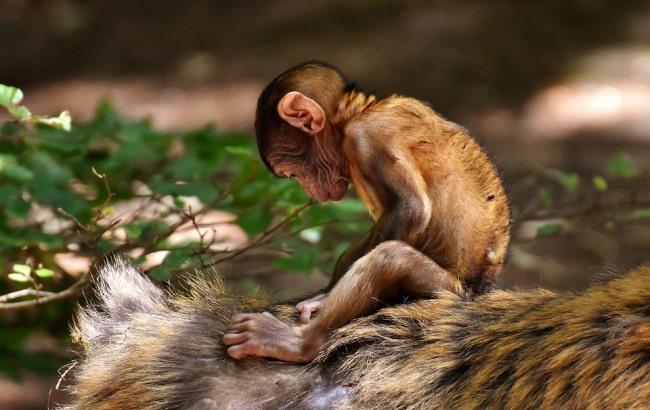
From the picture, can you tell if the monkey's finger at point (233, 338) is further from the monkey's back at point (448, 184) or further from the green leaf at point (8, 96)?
the green leaf at point (8, 96)

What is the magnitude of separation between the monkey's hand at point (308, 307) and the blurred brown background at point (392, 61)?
533 cm

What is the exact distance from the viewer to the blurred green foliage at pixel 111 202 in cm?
496

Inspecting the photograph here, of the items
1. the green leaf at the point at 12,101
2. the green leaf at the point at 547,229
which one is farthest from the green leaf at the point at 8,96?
the green leaf at the point at 547,229

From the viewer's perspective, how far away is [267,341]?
11.7 feet

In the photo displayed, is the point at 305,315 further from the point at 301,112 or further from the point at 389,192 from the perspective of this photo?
the point at 301,112

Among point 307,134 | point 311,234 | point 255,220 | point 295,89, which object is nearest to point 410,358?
point 307,134

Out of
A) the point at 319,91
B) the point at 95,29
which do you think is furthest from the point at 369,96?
the point at 95,29

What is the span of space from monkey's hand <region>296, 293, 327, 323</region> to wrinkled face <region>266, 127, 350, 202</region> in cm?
73

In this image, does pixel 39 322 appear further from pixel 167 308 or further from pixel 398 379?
pixel 398 379

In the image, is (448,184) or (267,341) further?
(448,184)

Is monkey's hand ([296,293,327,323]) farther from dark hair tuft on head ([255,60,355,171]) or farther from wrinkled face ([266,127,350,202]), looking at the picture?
dark hair tuft on head ([255,60,355,171])

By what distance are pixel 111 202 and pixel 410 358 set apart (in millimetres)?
2772

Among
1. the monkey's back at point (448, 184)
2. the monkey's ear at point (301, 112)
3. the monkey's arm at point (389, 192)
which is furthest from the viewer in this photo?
the monkey's ear at point (301, 112)

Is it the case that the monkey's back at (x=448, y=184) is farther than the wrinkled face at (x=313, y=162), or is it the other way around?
the wrinkled face at (x=313, y=162)
